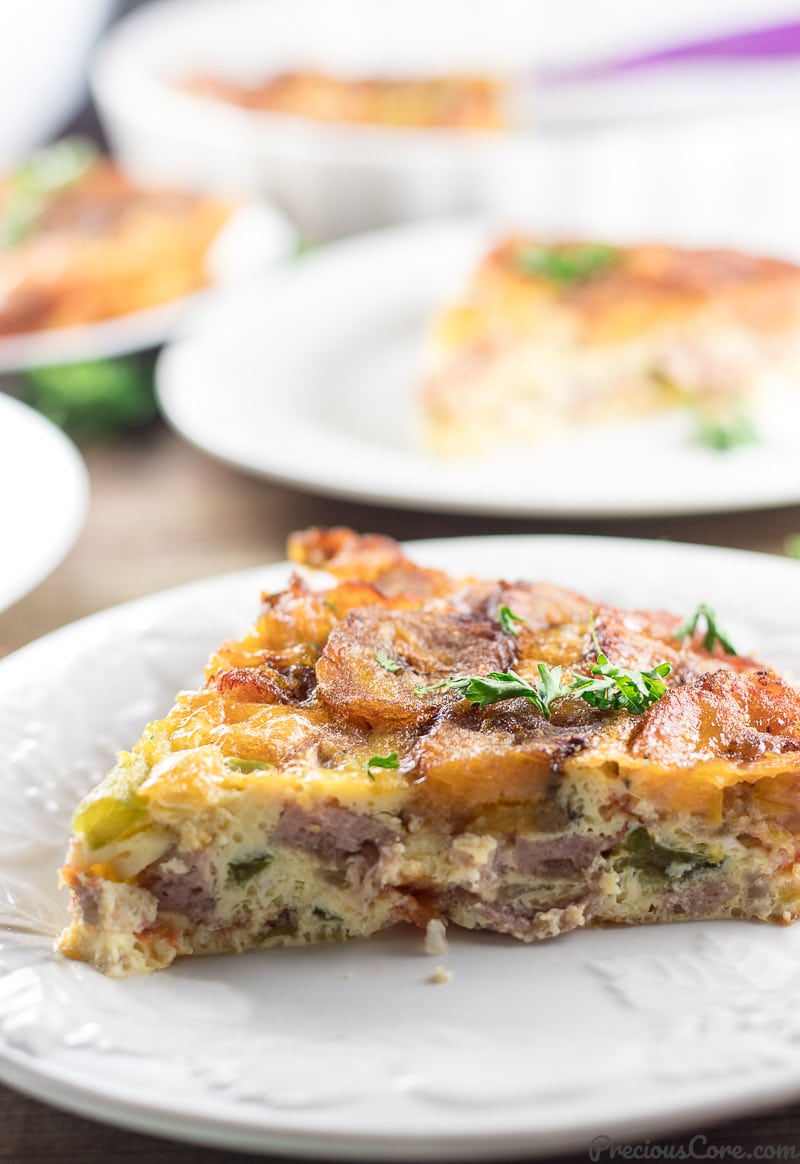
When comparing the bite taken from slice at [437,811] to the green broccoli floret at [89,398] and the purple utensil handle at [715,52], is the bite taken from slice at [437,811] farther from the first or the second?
the purple utensil handle at [715,52]

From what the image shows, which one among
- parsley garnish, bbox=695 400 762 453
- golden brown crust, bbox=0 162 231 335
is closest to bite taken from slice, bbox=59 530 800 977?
parsley garnish, bbox=695 400 762 453

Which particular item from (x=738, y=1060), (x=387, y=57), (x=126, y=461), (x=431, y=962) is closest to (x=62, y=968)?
(x=431, y=962)

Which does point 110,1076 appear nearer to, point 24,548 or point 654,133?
point 24,548

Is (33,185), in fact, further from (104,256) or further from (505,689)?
(505,689)

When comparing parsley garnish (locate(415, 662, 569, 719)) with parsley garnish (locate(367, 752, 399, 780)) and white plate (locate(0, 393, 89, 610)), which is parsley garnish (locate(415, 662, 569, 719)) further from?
white plate (locate(0, 393, 89, 610))

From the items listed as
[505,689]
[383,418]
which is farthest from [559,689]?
[383,418]

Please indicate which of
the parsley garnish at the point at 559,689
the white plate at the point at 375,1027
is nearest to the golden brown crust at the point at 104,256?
the white plate at the point at 375,1027
